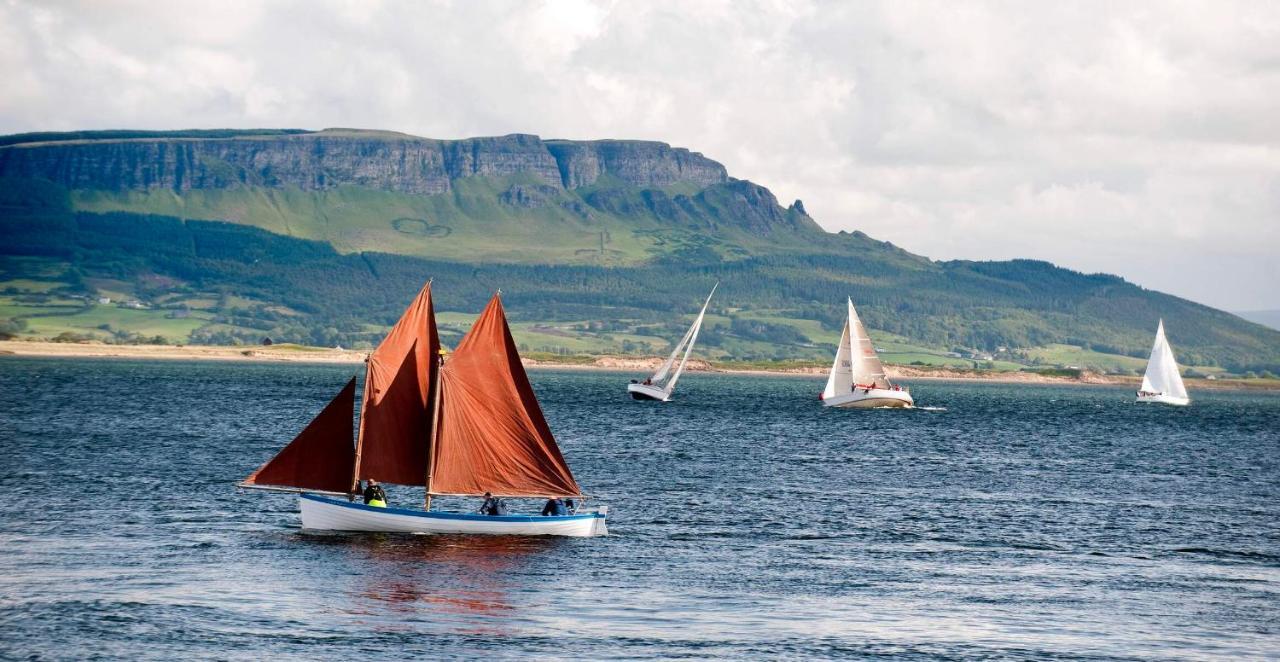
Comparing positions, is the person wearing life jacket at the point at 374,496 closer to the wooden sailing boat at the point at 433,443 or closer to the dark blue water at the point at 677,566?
the wooden sailing boat at the point at 433,443

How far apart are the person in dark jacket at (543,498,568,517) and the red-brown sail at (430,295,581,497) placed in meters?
0.39

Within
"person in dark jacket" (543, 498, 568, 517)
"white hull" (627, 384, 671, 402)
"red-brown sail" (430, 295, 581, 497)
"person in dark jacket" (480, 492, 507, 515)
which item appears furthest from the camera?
"white hull" (627, 384, 671, 402)

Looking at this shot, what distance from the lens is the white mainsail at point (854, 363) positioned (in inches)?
7062

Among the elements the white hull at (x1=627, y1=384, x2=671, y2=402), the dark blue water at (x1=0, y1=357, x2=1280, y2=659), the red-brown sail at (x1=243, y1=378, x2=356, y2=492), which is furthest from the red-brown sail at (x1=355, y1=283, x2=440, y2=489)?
the white hull at (x1=627, y1=384, x2=671, y2=402)

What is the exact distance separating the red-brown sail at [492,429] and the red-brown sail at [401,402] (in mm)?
1023

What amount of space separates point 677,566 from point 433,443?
1152 cm

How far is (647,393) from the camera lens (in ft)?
632

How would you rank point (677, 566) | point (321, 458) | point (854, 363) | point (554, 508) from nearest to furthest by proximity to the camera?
point (677, 566) → point (321, 458) → point (554, 508) → point (854, 363)

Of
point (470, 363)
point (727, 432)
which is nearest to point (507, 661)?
point (470, 363)

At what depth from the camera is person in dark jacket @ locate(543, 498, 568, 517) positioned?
2448 inches

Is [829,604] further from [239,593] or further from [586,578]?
[239,593]

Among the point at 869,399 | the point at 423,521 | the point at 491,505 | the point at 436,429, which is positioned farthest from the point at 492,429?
the point at 869,399

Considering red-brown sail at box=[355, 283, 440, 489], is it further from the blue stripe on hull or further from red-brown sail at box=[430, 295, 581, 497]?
the blue stripe on hull

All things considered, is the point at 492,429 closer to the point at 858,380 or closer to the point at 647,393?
the point at 858,380
